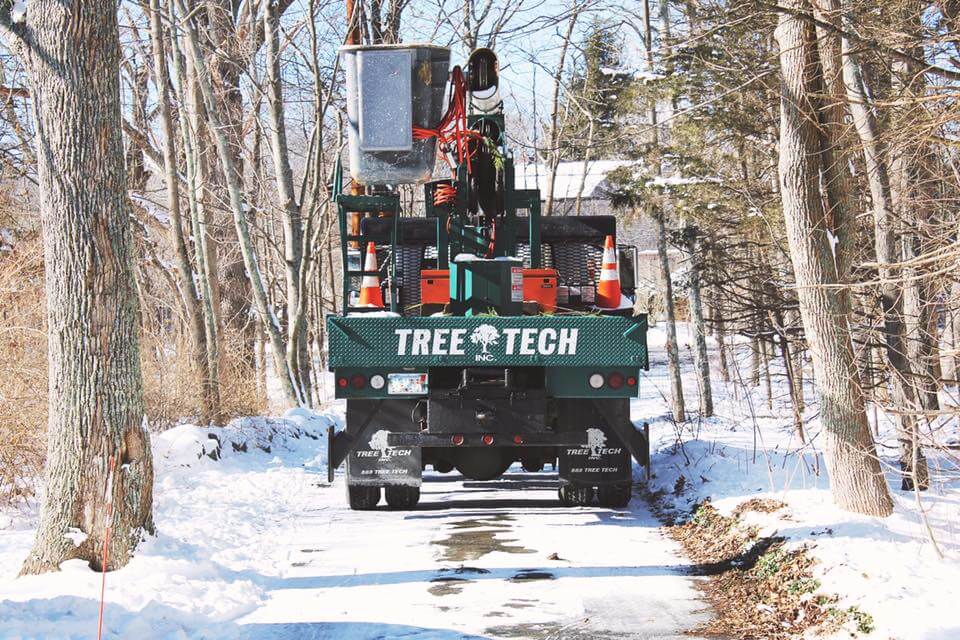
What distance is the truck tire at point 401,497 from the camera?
10.3 meters

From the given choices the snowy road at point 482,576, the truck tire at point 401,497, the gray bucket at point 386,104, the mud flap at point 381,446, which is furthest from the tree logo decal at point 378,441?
the gray bucket at point 386,104

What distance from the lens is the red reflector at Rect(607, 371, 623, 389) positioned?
9.22 m

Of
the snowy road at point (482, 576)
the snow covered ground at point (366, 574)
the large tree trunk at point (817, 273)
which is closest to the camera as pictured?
the snow covered ground at point (366, 574)

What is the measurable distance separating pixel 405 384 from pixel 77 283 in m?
3.37

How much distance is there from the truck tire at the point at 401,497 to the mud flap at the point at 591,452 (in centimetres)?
162

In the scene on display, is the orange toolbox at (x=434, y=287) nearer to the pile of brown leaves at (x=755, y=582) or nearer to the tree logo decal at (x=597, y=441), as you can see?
the tree logo decal at (x=597, y=441)

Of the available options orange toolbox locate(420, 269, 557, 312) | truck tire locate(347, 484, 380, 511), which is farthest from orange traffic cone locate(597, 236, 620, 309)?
truck tire locate(347, 484, 380, 511)

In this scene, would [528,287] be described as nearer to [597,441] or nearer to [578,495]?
[597,441]

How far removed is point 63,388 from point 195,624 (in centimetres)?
185

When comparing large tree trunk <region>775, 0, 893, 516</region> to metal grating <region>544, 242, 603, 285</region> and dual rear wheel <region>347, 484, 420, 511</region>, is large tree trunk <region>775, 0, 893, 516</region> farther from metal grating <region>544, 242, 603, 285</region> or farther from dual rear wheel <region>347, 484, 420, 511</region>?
dual rear wheel <region>347, 484, 420, 511</region>

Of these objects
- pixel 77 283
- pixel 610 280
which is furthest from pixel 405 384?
pixel 77 283

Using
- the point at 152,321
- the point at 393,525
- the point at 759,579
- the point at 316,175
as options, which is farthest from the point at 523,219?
the point at 316,175

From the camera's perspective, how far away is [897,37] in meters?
7.68

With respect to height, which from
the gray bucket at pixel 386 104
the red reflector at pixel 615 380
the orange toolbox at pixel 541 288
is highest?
the gray bucket at pixel 386 104
